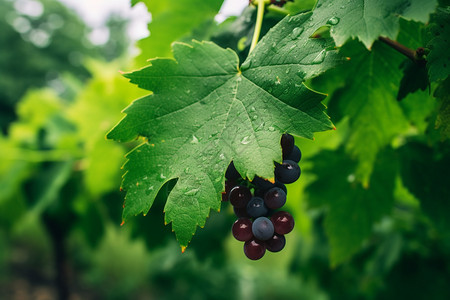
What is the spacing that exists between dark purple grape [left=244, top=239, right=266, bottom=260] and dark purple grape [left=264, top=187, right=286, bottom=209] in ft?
0.24

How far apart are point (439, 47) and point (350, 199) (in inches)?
26.8

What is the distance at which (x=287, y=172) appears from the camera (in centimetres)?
66

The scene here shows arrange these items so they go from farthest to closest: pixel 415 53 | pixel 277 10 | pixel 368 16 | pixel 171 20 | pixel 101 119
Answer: pixel 101 119 < pixel 171 20 < pixel 277 10 < pixel 415 53 < pixel 368 16

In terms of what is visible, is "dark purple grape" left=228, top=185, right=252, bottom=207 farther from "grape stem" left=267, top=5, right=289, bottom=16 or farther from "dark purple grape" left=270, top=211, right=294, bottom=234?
"grape stem" left=267, top=5, right=289, bottom=16

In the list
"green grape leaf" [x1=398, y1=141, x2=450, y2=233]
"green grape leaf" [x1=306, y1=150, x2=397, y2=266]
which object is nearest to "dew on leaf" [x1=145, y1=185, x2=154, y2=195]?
"green grape leaf" [x1=306, y1=150, x2=397, y2=266]

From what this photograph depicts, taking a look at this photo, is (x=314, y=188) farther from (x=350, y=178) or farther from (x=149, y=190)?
(x=149, y=190)

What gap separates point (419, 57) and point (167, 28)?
0.71 m

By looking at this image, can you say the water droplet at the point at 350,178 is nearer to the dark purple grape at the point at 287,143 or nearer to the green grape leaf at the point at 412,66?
the green grape leaf at the point at 412,66

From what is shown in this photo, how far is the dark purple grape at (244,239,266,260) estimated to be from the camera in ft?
2.18

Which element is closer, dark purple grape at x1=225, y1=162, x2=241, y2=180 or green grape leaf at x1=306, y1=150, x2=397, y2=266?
dark purple grape at x1=225, y1=162, x2=241, y2=180

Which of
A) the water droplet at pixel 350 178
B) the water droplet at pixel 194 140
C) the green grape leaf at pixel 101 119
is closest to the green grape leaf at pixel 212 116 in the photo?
the water droplet at pixel 194 140

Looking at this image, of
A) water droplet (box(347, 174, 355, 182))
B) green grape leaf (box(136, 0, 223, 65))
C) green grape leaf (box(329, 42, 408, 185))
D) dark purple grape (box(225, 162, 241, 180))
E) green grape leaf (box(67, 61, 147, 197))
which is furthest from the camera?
green grape leaf (box(67, 61, 147, 197))

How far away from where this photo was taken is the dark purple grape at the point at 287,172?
0.67 metres

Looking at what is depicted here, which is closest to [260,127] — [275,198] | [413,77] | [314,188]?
[275,198]
